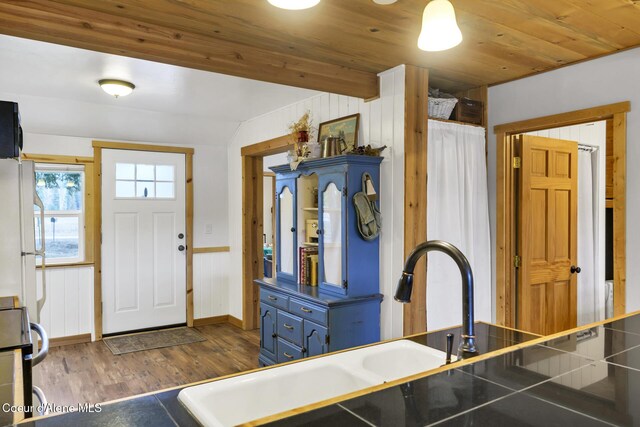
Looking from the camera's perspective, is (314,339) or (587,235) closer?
(314,339)

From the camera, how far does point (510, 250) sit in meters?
3.42

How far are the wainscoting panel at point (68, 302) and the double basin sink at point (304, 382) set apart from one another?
396 cm

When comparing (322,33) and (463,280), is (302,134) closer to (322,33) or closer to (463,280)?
(322,33)

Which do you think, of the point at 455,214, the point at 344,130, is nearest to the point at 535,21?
the point at 455,214

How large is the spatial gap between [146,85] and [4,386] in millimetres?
3019

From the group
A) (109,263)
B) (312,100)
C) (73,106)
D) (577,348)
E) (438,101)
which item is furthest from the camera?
(109,263)

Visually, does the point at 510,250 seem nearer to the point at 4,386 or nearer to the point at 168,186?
the point at 4,386

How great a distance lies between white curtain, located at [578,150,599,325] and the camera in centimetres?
407

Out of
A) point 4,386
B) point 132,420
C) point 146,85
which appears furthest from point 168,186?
point 132,420

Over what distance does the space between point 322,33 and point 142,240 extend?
11.4 ft

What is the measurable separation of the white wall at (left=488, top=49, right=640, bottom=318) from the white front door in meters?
3.45

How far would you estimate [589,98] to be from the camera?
9.48ft

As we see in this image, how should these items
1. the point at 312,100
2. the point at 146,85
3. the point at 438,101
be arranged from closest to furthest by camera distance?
1. the point at 438,101
2. the point at 146,85
3. the point at 312,100

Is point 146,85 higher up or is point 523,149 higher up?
point 146,85
